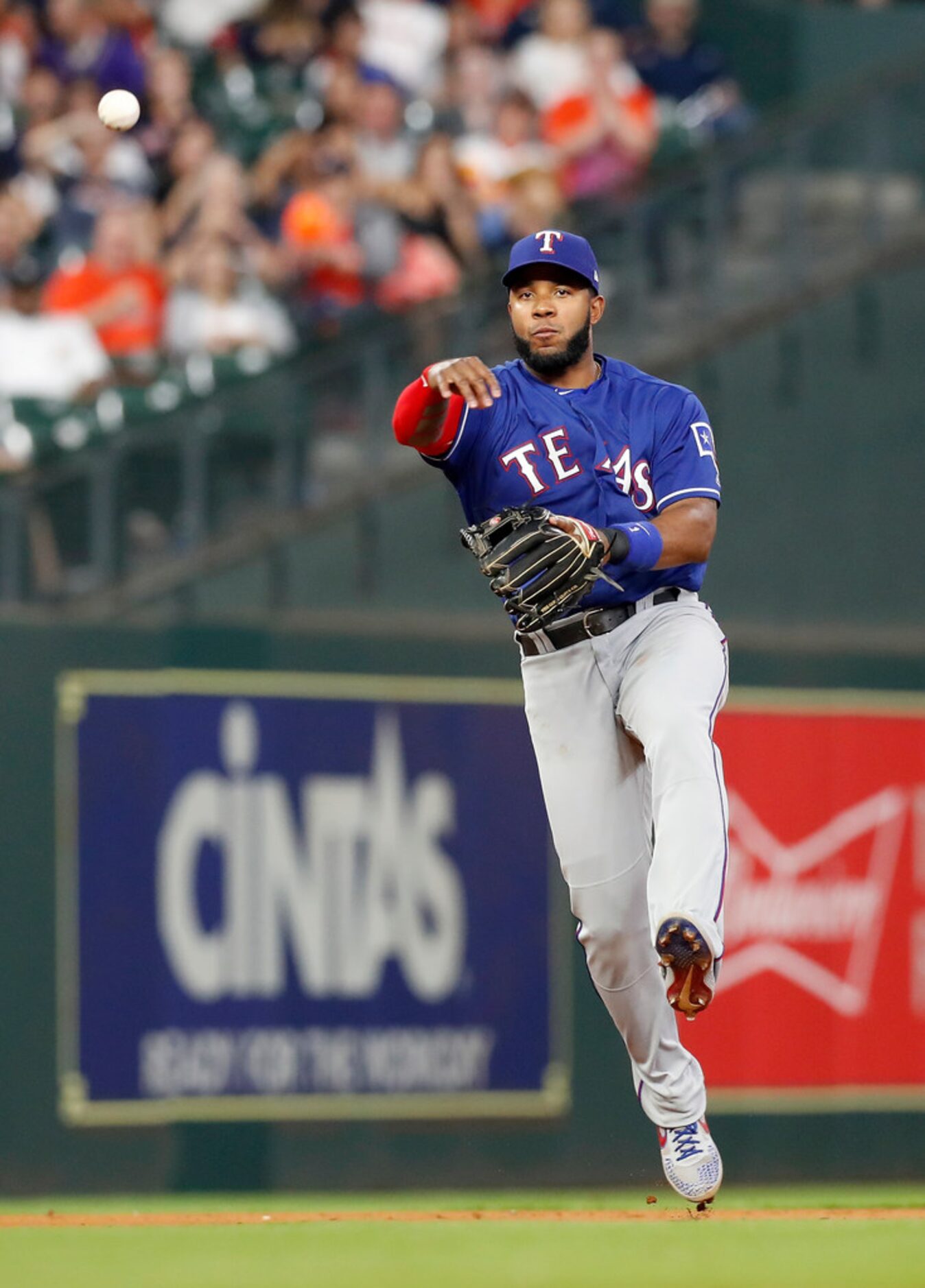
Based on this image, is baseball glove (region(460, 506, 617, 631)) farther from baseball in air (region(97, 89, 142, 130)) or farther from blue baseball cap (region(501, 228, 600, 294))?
baseball in air (region(97, 89, 142, 130))

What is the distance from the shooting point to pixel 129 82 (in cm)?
1230

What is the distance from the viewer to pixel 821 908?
37.5 feet

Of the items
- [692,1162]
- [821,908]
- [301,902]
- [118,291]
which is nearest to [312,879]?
[301,902]

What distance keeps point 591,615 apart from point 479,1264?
1800 millimetres

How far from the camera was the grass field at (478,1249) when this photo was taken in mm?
6215

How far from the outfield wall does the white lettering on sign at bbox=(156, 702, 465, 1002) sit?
46 cm

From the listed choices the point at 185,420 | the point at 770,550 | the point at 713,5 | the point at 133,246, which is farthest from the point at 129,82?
the point at 713,5

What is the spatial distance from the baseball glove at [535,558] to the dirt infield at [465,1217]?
2.21m

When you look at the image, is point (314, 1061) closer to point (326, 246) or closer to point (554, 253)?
point (326, 246)

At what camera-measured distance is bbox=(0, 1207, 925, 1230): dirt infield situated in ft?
25.2

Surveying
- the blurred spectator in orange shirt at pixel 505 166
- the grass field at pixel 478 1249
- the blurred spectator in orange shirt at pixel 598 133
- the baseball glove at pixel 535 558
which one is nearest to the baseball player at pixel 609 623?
the baseball glove at pixel 535 558

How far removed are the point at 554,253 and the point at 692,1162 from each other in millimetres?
2520

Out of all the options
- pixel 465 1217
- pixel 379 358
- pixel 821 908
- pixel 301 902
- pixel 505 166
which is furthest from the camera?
pixel 505 166

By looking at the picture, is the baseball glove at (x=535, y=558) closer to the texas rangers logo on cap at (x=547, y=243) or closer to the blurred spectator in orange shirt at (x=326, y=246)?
the texas rangers logo on cap at (x=547, y=243)
